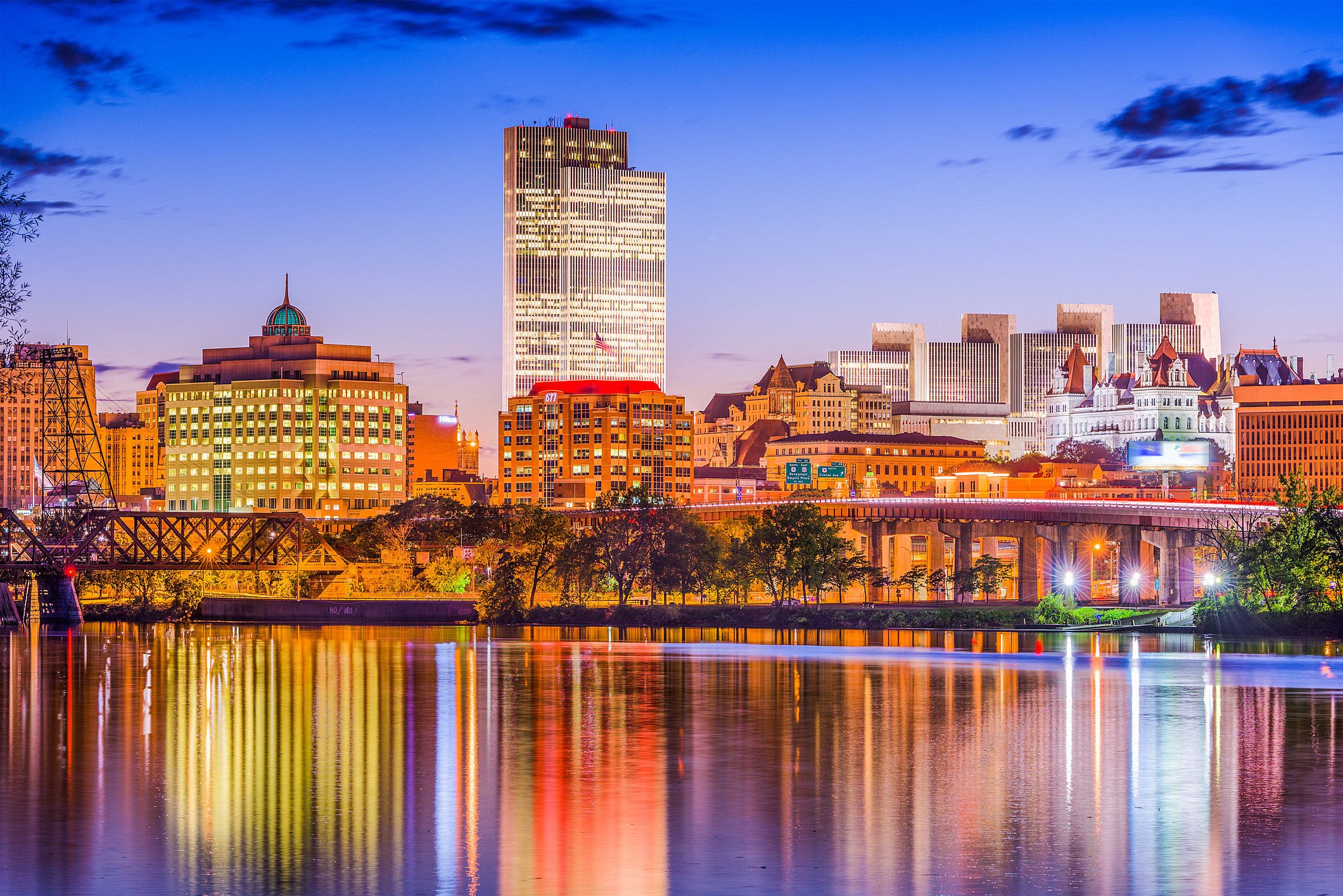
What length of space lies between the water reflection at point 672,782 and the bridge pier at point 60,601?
83997 mm

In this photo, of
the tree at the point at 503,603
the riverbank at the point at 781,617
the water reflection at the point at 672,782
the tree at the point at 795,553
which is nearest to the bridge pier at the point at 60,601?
the tree at the point at 503,603

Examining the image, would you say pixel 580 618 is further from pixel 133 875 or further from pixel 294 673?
pixel 133 875

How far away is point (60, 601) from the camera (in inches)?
7190

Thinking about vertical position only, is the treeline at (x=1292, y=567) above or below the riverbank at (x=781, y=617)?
above

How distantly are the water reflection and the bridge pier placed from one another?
8400 centimetres

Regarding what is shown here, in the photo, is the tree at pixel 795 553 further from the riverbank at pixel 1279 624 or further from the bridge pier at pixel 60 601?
the bridge pier at pixel 60 601

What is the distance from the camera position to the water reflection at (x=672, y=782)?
3622cm

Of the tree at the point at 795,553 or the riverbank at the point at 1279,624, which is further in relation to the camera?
the tree at the point at 795,553

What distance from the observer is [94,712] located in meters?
74.2

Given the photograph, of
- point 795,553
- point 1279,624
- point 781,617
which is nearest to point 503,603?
point 781,617

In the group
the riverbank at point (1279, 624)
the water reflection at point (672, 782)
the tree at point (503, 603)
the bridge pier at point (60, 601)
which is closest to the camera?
the water reflection at point (672, 782)

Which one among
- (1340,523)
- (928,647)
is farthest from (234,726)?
(1340,523)

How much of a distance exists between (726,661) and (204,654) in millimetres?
41802

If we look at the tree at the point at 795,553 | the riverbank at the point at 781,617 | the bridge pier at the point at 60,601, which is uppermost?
the tree at the point at 795,553
